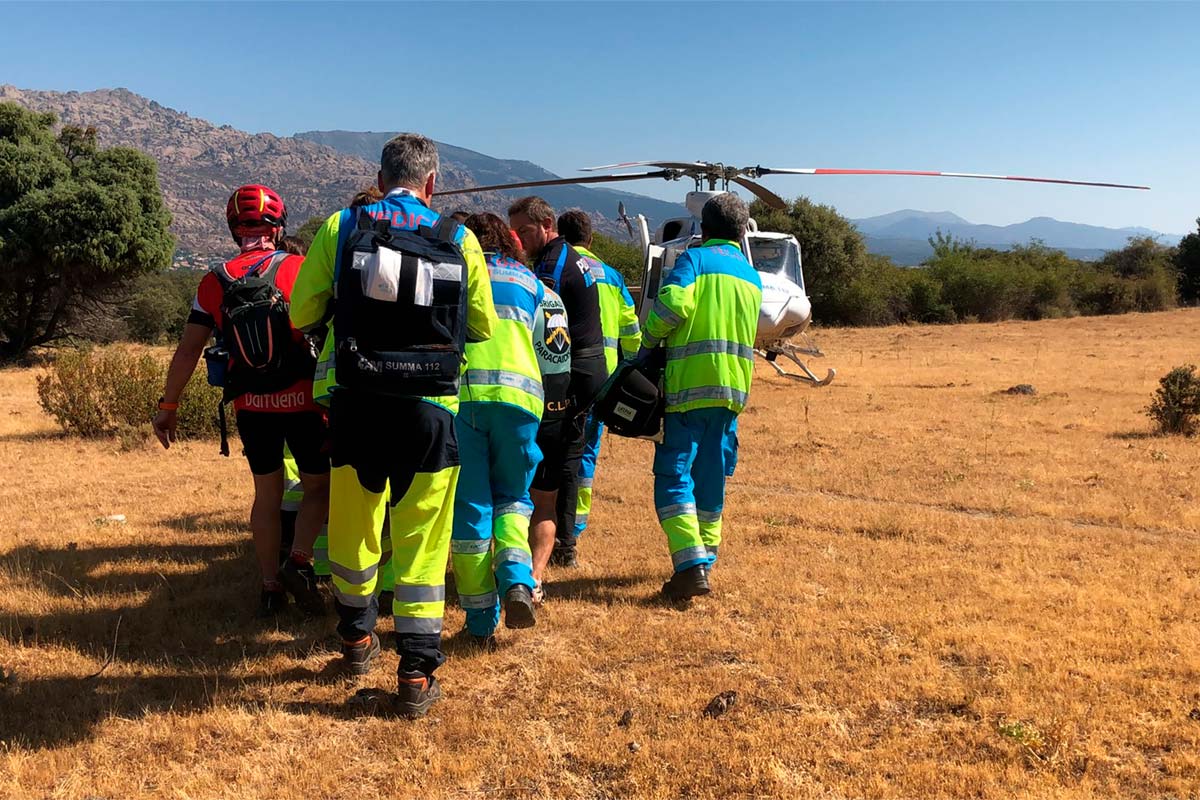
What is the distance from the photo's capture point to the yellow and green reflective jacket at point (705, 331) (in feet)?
15.8

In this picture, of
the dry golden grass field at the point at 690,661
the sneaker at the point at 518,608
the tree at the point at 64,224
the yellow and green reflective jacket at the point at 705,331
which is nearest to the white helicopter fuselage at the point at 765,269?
the dry golden grass field at the point at 690,661

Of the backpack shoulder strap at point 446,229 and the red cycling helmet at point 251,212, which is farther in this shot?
the red cycling helmet at point 251,212

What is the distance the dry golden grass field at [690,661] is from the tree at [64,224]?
46.2 feet

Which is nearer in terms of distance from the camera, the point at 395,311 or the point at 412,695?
the point at 395,311

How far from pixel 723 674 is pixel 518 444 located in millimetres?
1391

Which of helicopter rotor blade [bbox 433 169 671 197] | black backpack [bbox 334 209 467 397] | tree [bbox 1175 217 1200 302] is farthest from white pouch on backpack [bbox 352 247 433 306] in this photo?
tree [bbox 1175 217 1200 302]

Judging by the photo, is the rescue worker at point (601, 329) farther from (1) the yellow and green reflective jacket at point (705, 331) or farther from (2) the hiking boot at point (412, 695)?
(2) the hiking boot at point (412, 695)

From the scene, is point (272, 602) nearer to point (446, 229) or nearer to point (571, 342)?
point (571, 342)

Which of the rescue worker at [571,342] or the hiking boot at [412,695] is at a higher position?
the rescue worker at [571,342]

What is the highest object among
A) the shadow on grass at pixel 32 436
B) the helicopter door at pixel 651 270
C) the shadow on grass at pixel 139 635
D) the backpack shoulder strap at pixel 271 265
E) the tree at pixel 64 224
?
the tree at pixel 64 224

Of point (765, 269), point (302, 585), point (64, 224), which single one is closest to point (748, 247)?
point (765, 269)

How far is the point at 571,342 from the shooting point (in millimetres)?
5027

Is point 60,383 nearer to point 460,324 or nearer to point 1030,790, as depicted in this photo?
point 460,324

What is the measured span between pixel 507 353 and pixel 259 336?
1.18 metres
